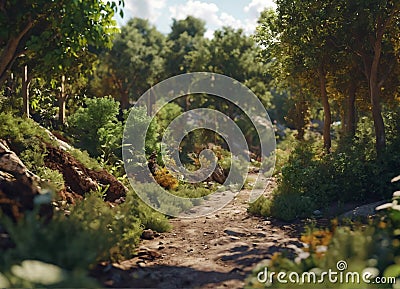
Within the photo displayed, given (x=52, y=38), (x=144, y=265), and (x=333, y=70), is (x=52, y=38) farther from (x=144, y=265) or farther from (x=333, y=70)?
(x=333, y=70)

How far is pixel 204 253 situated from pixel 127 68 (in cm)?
2965

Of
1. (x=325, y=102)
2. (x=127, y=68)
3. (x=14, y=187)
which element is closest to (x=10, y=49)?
(x=14, y=187)

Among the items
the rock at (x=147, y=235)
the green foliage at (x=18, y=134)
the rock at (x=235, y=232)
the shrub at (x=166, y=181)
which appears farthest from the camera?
the shrub at (x=166, y=181)

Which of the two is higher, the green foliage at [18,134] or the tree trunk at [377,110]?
the tree trunk at [377,110]

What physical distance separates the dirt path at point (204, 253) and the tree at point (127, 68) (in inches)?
1021

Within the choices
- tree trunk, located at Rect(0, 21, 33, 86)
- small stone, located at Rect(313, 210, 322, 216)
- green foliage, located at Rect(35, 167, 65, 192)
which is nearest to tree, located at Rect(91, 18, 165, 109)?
green foliage, located at Rect(35, 167, 65, 192)

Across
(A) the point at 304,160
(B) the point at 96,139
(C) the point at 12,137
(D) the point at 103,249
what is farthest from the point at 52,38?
(A) the point at 304,160

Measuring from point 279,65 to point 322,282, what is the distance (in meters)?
14.5

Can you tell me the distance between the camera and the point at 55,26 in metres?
7.10

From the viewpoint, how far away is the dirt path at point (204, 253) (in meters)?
5.13

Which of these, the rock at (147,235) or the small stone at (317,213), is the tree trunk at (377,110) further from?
the rock at (147,235)

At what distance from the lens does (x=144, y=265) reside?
19.1 ft

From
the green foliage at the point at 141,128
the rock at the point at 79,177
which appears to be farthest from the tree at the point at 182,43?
the rock at the point at 79,177

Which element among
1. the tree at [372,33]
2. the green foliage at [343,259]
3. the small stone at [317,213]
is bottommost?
the green foliage at [343,259]
